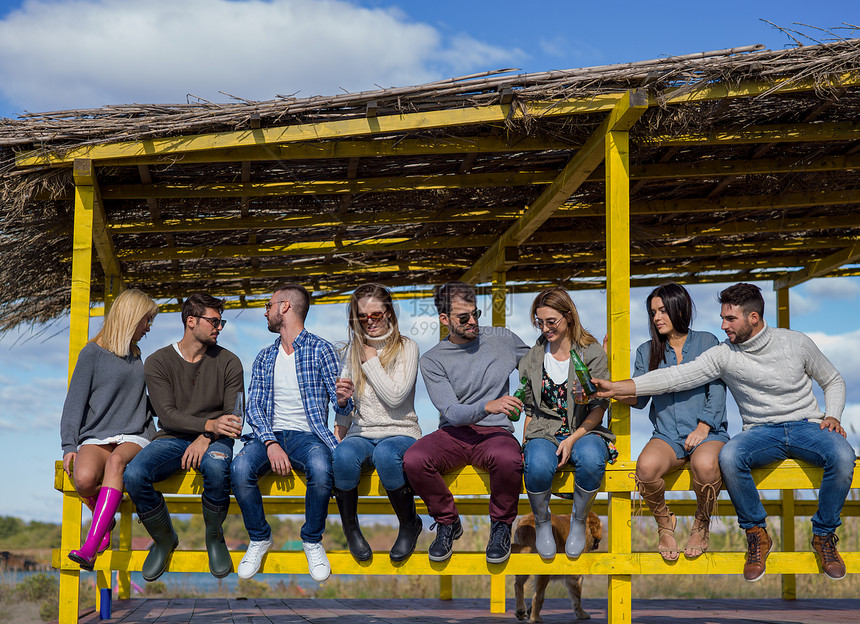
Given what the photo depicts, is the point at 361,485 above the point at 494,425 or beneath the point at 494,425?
beneath

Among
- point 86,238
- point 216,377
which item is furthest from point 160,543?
point 86,238

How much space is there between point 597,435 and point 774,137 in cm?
224

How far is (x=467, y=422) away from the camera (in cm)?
464

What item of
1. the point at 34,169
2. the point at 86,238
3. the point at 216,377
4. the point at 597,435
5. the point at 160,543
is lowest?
the point at 160,543

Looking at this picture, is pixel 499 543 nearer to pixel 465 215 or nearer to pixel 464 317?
pixel 464 317

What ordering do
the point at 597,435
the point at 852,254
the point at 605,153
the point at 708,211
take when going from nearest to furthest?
the point at 597,435 → the point at 605,153 → the point at 708,211 → the point at 852,254

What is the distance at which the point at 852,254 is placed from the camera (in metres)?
7.88

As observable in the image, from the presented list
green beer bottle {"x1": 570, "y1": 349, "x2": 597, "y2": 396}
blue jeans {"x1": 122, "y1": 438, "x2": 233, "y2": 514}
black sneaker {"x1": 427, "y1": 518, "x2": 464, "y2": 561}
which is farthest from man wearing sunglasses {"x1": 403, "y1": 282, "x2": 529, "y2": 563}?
blue jeans {"x1": 122, "y1": 438, "x2": 233, "y2": 514}

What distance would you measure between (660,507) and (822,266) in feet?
15.5

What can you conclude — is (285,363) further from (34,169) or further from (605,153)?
(605,153)

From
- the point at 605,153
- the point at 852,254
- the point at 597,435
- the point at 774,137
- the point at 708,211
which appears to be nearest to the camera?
the point at 597,435

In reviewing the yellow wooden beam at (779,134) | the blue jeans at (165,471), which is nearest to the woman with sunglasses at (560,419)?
the yellow wooden beam at (779,134)

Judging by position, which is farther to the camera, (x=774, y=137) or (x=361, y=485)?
(x=774, y=137)

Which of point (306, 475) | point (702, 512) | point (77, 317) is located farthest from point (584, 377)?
point (77, 317)
